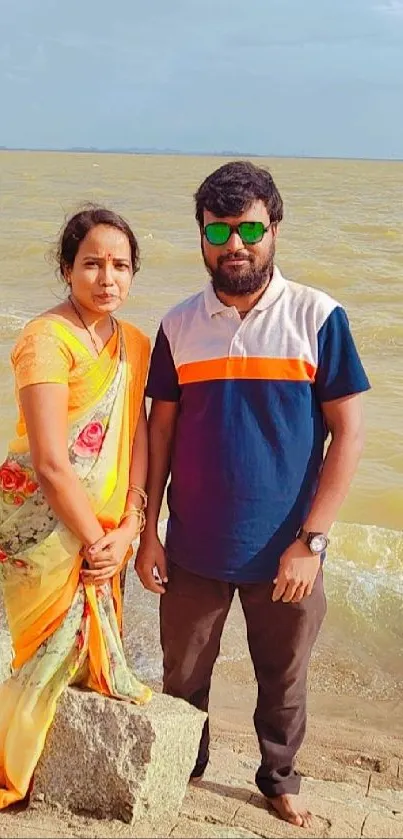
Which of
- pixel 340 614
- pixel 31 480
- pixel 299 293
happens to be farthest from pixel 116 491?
pixel 340 614

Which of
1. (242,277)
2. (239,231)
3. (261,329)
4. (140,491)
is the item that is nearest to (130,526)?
(140,491)

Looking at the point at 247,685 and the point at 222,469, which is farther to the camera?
the point at 247,685

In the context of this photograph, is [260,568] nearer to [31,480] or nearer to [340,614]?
[31,480]

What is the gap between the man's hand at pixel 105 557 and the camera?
2.69m

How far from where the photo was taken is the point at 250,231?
110 inches

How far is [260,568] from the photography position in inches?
114

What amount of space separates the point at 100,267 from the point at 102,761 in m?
1.39

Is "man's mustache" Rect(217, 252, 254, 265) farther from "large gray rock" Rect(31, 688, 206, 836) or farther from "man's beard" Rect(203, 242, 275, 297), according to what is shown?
"large gray rock" Rect(31, 688, 206, 836)

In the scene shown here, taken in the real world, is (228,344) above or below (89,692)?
above

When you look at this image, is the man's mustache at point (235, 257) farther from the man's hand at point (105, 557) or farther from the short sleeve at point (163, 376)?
the man's hand at point (105, 557)

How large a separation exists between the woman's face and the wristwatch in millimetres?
881

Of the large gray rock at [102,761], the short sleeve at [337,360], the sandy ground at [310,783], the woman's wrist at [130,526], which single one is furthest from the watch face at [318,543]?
the sandy ground at [310,783]

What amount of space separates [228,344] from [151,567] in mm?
757

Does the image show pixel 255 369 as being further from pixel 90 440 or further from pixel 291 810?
pixel 291 810
